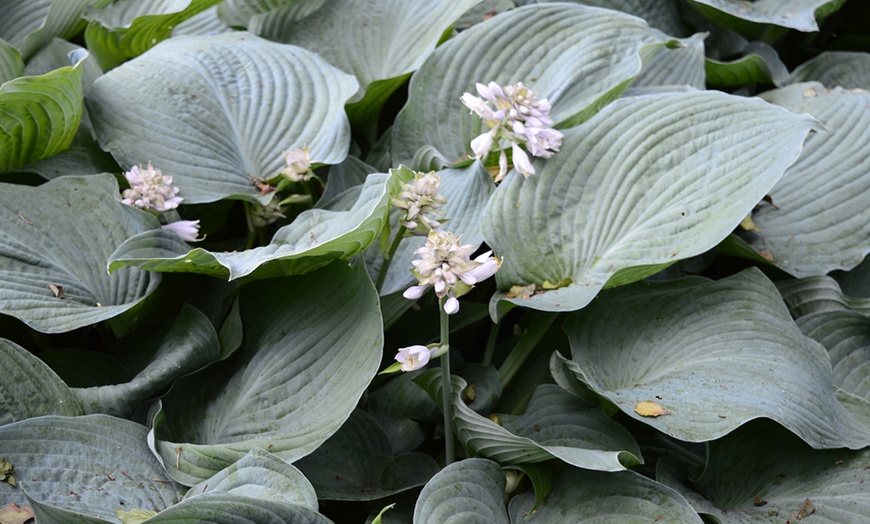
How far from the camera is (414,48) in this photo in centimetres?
148

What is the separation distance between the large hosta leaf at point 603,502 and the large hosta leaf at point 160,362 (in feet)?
1.39

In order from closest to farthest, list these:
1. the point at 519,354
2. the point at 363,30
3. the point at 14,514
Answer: the point at 14,514 < the point at 519,354 < the point at 363,30

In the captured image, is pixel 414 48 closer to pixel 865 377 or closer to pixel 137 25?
pixel 137 25

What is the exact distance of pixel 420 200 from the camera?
38.0 inches

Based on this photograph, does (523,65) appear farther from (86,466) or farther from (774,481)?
(86,466)

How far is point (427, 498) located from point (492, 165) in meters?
0.59

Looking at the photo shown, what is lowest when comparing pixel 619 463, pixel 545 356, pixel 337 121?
pixel 545 356

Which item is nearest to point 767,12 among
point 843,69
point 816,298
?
point 843,69

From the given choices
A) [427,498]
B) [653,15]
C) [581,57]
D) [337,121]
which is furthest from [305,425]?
[653,15]

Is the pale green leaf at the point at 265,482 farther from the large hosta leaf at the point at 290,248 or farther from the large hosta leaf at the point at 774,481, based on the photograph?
the large hosta leaf at the point at 774,481

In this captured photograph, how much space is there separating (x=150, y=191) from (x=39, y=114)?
0.70 feet

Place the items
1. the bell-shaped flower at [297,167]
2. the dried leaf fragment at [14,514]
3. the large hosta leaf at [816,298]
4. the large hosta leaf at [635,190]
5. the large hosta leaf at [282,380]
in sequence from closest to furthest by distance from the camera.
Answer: the dried leaf fragment at [14,514] → the large hosta leaf at [282,380] → the large hosta leaf at [635,190] → the bell-shaped flower at [297,167] → the large hosta leaf at [816,298]

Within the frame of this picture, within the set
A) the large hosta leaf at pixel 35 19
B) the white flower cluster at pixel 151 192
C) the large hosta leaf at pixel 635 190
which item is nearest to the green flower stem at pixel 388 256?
the large hosta leaf at pixel 635 190

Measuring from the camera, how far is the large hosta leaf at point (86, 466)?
34.7 inches
